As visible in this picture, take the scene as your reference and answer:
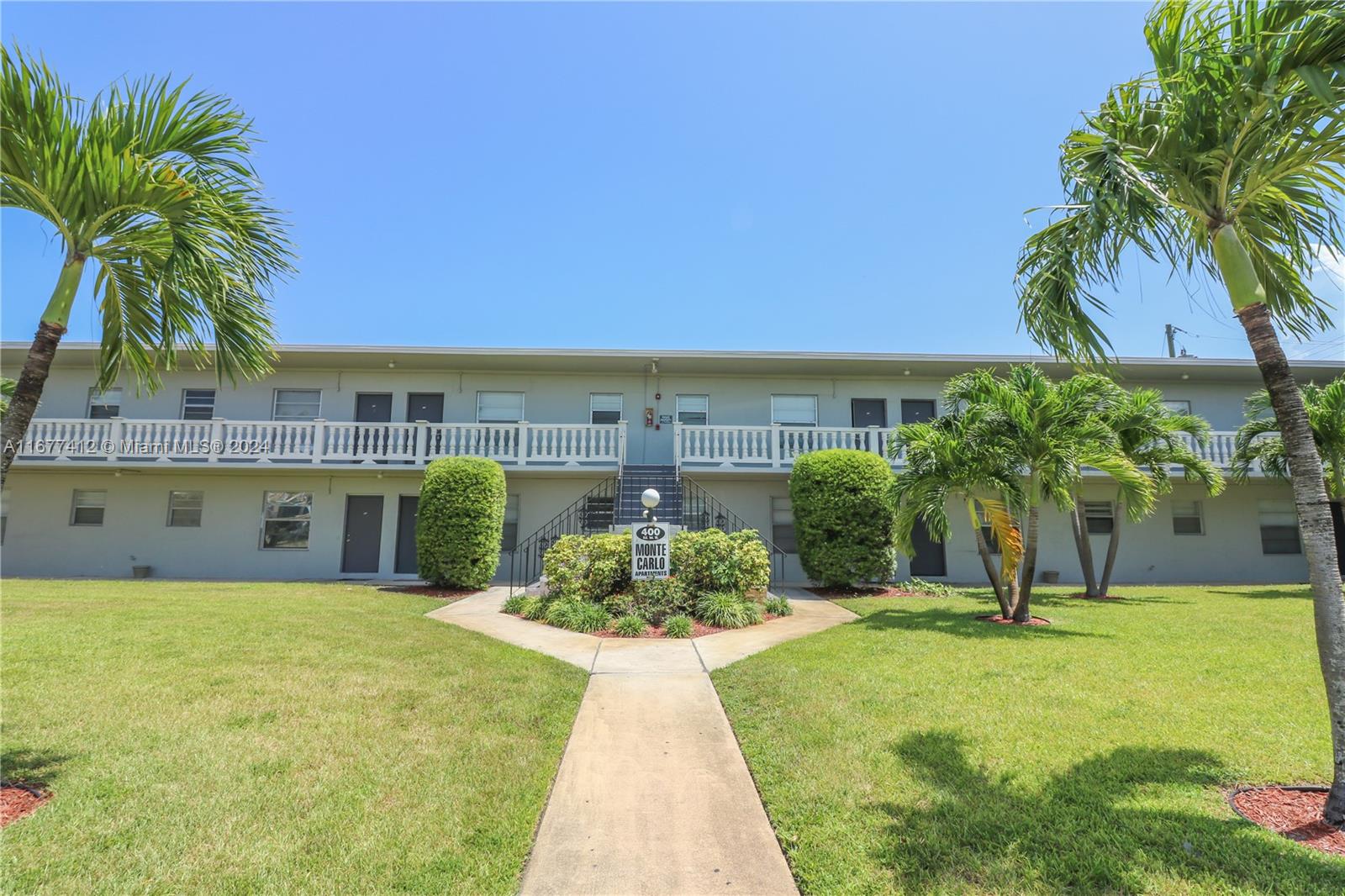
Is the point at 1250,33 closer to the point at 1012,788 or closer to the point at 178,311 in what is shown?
the point at 1012,788

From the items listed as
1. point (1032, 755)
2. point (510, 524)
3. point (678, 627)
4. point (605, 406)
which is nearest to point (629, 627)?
point (678, 627)

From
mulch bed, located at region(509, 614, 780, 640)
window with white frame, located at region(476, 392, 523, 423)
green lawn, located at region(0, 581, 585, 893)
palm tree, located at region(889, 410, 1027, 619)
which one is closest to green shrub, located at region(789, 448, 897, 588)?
palm tree, located at region(889, 410, 1027, 619)

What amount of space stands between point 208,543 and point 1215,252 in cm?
1862

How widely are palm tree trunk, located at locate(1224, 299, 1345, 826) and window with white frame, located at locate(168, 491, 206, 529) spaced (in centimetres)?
1886

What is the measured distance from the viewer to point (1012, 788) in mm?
3645

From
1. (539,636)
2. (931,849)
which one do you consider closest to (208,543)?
(539,636)

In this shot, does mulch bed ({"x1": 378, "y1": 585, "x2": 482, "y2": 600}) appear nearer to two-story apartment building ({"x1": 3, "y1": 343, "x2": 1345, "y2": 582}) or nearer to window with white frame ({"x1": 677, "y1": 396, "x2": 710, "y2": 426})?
two-story apartment building ({"x1": 3, "y1": 343, "x2": 1345, "y2": 582})

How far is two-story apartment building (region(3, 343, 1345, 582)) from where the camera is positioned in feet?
47.3

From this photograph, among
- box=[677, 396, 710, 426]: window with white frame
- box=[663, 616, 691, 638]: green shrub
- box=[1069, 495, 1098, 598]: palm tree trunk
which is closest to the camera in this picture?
box=[663, 616, 691, 638]: green shrub

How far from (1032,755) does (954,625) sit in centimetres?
460

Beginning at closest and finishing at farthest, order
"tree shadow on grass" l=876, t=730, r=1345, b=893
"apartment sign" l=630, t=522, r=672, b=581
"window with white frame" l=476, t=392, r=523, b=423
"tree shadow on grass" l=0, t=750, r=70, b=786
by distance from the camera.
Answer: "tree shadow on grass" l=876, t=730, r=1345, b=893 < "tree shadow on grass" l=0, t=750, r=70, b=786 < "apartment sign" l=630, t=522, r=672, b=581 < "window with white frame" l=476, t=392, r=523, b=423

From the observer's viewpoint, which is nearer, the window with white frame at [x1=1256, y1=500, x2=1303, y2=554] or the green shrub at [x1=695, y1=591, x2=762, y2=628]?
the green shrub at [x1=695, y1=591, x2=762, y2=628]

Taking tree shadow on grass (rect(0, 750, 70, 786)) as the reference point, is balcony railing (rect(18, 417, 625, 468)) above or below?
above

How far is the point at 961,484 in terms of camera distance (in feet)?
Answer: 30.8
